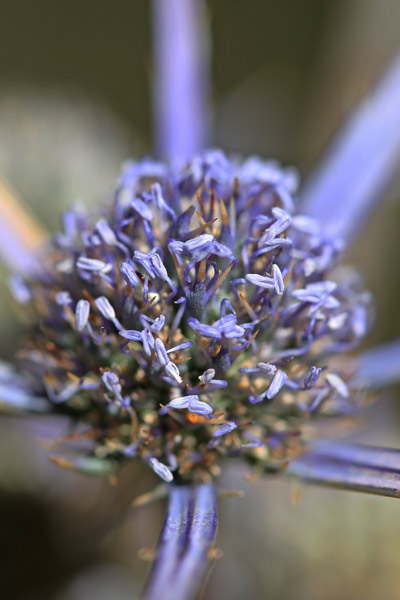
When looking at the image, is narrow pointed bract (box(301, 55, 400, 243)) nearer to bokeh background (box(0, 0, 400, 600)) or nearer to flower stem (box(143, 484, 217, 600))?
bokeh background (box(0, 0, 400, 600))

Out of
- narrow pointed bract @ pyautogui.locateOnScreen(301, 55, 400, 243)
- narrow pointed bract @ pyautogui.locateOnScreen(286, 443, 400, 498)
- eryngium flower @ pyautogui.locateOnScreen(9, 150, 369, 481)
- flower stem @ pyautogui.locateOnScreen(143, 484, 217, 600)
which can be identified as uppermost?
narrow pointed bract @ pyautogui.locateOnScreen(301, 55, 400, 243)

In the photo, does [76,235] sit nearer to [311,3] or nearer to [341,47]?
[341,47]

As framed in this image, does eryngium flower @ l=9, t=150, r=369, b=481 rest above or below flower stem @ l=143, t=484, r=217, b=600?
above

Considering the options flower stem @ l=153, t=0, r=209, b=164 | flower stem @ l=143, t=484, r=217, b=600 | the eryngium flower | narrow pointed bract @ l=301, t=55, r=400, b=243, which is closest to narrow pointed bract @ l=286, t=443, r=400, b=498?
the eryngium flower

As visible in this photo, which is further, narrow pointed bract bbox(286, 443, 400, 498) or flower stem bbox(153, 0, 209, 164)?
flower stem bbox(153, 0, 209, 164)

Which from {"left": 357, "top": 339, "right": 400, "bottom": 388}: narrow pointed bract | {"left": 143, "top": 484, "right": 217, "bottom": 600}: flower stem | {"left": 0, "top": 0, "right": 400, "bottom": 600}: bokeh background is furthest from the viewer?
{"left": 0, "top": 0, "right": 400, "bottom": 600}: bokeh background

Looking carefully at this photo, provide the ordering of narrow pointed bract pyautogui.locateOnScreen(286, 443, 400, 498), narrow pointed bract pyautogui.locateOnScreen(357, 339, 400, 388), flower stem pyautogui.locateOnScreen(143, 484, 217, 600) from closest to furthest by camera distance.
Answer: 1. flower stem pyautogui.locateOnScreen(143, 484, 217, 600)
2. narrow pointed bract pyautogui.locateOnScreen(286, 443, 400, 498)
3. narrow pointed bract pyautogui.locateOnScreen(357, 339, 400, 388)

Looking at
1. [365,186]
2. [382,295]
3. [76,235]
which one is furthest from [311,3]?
[76,235]
